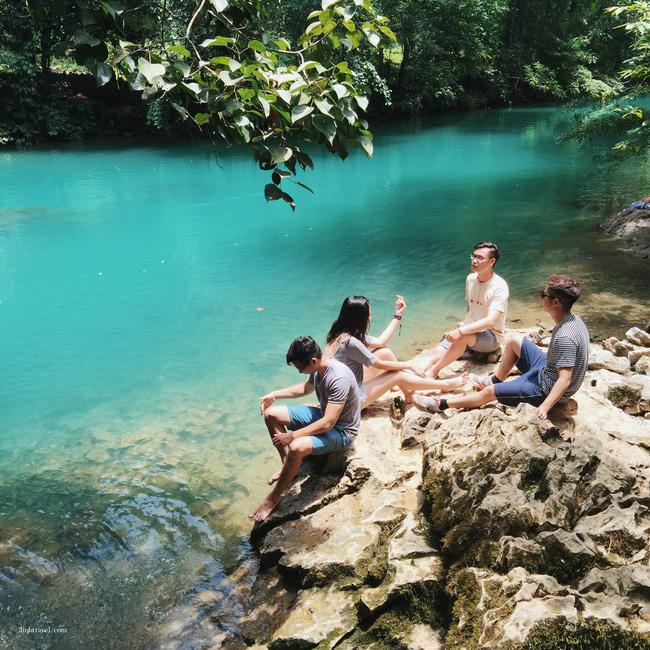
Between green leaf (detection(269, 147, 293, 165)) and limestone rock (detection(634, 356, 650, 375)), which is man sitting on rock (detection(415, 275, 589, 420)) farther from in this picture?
green leaf (detection(269, 147, 293, 165))

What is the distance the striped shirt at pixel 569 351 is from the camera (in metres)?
4.23

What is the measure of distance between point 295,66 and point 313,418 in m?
2.60

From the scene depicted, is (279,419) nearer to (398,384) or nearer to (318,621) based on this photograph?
(398,384)

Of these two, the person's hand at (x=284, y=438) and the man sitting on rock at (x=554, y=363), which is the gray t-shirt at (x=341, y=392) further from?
the man sitting on rock at (x=554, y=363)

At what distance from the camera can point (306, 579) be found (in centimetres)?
350

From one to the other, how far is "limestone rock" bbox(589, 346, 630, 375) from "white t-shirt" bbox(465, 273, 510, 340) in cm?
102

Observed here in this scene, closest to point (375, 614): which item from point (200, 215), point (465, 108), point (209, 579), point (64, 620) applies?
point (209, 579)

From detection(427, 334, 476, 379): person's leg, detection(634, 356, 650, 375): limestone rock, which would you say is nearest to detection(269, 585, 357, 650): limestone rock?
detection(427, 334, 476, 379): person's leg

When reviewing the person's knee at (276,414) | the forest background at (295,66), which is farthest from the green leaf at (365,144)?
the person's knee at (276,414)

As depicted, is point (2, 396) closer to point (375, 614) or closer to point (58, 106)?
point (375, 614)

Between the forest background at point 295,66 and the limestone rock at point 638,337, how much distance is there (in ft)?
14.1

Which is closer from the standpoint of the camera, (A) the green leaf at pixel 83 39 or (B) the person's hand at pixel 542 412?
(A) the green leaf at pixel 83 39

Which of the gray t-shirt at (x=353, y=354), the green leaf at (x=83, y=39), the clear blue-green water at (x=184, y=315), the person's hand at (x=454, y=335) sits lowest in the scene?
the clear blue-green water at (x=184, y=315)

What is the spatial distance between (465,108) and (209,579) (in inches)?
1364
